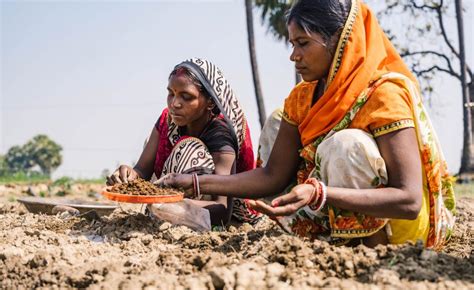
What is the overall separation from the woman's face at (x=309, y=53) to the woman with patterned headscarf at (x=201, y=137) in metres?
1.09

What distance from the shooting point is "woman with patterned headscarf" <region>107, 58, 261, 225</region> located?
13.8 feet

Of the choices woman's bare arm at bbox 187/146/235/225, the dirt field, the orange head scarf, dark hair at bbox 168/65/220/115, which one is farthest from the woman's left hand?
dark hair at bbox 168/65/220/115

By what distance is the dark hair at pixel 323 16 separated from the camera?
328cm

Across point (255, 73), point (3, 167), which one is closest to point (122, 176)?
point (255, 73)

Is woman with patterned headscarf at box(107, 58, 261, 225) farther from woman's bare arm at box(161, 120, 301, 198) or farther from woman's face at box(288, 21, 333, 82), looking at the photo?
woman's face at box(288, 21, 333, 82)

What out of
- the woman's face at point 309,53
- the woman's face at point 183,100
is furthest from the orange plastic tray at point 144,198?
the woman's face at point 309,53

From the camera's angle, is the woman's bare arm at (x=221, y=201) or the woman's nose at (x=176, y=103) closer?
the woman's bare arm at (x=221, y=201)

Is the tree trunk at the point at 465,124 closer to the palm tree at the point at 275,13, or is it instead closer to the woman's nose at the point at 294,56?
the palm tree at the point at 275,13

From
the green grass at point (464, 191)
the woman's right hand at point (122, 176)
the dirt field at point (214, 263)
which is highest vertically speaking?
the woman's right hand at point (122, 176)

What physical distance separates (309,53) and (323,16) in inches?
7.9

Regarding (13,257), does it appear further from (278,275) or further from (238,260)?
(278,275)

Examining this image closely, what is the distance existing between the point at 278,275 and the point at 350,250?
39 cm

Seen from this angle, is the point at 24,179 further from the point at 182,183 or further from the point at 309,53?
the point at 309,53

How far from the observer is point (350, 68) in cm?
329
